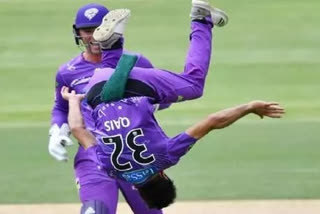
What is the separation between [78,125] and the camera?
18.7 feet

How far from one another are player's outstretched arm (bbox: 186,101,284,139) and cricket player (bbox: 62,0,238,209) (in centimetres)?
9

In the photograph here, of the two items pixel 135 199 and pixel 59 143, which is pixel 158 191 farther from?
pixel 59 143

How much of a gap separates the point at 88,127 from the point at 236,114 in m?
1.00

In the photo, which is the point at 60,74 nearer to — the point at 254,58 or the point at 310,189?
the point at 310,189

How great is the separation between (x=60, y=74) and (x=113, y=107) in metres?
1.21

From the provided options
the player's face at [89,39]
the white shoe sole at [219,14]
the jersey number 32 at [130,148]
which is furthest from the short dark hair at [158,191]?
the player's face at [89,39]

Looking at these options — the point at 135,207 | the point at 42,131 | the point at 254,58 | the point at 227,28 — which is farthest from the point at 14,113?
the point at 135,207

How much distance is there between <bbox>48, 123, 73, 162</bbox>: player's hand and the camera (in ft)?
20.2

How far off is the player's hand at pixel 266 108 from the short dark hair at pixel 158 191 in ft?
2.25

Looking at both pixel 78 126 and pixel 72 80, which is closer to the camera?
pixel 78 126

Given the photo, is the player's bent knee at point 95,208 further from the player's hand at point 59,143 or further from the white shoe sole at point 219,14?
the white shoe sole at point 219,14

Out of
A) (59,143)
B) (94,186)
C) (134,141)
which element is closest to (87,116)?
(59,143)

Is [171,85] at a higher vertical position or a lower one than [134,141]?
higher

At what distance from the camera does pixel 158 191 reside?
18.6 feet
